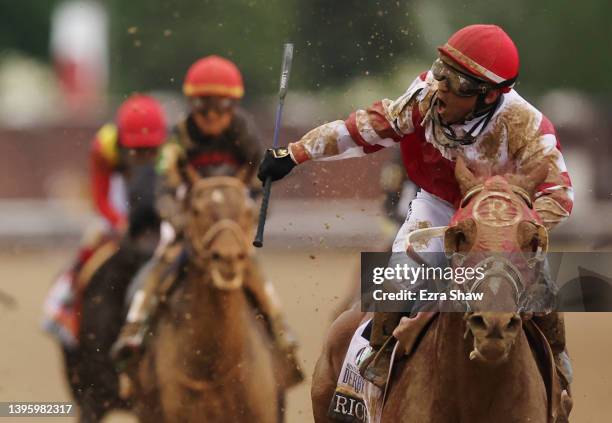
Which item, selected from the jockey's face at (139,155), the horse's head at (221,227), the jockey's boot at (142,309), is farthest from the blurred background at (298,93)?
the horse's head at (221,227)

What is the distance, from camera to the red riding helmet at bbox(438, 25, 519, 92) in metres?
5.61

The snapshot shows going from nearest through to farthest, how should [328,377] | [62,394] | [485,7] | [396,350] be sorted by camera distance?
[396,350]
[328,377]
[62,394]
[485,7]

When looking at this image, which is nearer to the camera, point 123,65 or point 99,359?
point 99,359

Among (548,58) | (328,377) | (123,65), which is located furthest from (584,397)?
(123,65)

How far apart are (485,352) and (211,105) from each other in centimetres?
550

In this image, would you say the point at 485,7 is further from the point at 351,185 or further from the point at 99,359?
the point at 99,359

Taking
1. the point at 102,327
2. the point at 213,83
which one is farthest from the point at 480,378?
the point at 213,83

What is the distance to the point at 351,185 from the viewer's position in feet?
58.9

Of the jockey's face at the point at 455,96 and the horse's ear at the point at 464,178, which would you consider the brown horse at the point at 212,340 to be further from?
the horse's ear at the point at 464,178

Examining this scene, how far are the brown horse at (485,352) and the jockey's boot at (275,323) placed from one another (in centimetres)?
261

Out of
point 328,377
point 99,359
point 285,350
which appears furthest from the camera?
point 99,359

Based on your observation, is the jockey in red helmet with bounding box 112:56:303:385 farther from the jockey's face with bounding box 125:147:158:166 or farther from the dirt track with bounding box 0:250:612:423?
the dirt track with bounding box 0:250:612:423

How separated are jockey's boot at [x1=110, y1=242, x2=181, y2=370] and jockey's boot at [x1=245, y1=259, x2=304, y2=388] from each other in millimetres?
499

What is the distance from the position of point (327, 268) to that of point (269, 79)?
4565 millimetres
